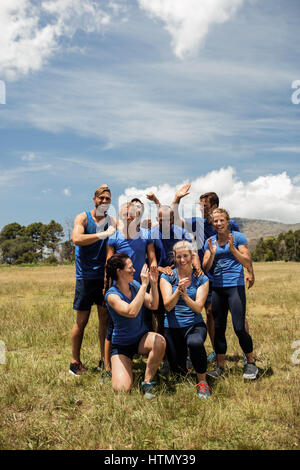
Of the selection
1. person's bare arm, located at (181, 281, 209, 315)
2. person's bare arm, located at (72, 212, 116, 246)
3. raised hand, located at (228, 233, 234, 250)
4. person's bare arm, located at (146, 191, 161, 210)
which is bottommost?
person's bare arm, located at (181, 281, 209, 315)

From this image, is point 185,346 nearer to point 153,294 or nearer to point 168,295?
point 168,295

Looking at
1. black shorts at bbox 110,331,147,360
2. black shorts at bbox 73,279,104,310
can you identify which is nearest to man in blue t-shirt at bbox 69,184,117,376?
black shorts at bbox 73,279,104,310

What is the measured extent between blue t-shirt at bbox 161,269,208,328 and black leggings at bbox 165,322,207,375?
2.6 inches

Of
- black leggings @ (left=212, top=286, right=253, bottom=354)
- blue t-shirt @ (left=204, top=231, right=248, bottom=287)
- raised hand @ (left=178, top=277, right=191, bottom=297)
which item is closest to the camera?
raised hand @ (left=178, top=277, right=191, bottom=297)

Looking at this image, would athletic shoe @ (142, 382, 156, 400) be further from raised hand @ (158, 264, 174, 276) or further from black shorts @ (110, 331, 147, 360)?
raised hand @ (158, 264, 174, 276)

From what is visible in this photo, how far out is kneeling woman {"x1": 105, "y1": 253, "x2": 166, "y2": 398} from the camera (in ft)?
14.9

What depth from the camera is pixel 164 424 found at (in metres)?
3.77

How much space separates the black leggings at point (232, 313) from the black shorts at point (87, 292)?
5.36 feet

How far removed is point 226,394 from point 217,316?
3.51ft

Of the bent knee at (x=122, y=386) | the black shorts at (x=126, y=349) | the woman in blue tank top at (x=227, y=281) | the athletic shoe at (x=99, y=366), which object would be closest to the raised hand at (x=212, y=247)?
the woman in blue tank top at (x=227, y=281)

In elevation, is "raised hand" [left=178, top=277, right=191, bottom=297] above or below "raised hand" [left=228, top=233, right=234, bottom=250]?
below

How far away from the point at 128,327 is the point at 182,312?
28.7 inches
